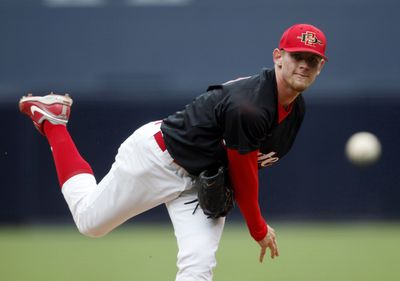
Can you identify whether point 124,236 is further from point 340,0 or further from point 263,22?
point 340,0

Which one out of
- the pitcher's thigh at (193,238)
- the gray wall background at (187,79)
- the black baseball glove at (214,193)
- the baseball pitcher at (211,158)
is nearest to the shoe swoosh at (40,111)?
the baseball pitcher at (211,158)

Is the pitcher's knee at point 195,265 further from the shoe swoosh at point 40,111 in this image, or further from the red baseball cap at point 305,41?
the shoe swoosh at point 40,111

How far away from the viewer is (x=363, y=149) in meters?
8.16

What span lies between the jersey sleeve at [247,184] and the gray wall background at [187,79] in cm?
483

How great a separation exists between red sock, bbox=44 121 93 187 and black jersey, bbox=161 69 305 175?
2.21ft

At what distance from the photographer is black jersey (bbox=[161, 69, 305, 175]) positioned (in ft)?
11.5

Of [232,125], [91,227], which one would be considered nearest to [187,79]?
[91,227]

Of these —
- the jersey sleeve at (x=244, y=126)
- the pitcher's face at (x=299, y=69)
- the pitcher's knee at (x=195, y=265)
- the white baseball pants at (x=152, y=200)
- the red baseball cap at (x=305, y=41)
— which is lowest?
the pitcher's knee at (x=195, y=265)

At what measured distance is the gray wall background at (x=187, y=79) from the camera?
8.63 meters

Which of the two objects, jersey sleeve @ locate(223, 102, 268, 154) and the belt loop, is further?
the belt loop

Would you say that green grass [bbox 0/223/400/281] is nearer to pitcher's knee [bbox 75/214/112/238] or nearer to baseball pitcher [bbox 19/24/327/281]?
pitcher's knee [bbox 75/214/112/238]

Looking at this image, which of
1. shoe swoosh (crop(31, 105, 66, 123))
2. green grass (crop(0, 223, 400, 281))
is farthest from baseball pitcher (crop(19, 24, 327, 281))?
green grass (crop(0, 223, 400, 281))

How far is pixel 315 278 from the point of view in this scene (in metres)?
5.46

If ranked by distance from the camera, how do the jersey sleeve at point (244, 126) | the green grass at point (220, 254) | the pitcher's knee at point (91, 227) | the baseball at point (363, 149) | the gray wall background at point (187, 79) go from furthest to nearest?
the gray wall background at point (187, 79), the baseball at point (363, 149), the green grass at point (220, 254), the pitcher's knee at point (91, 227), the jersey sleeve at point (244, 126)
